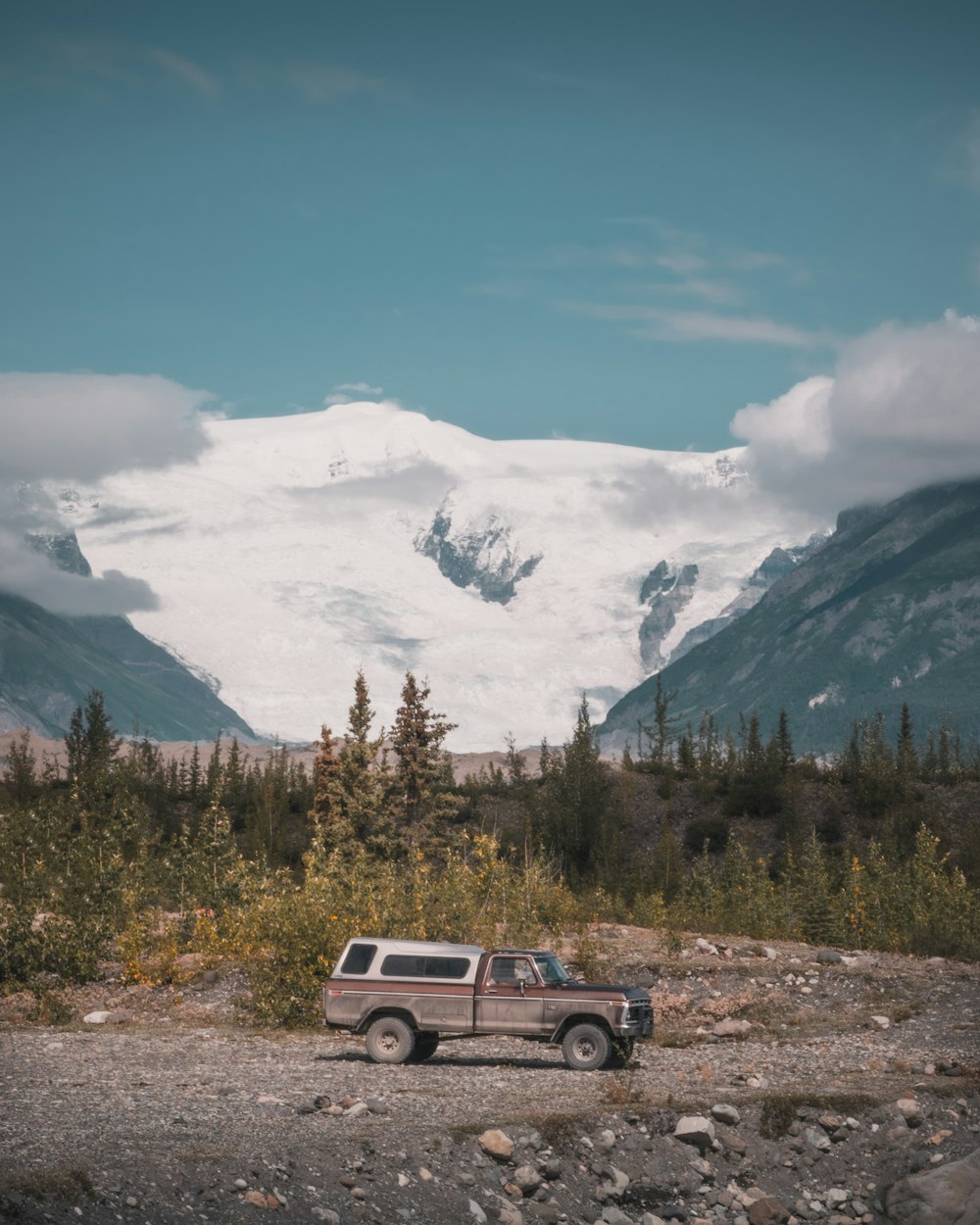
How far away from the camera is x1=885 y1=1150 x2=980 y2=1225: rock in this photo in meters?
20.9

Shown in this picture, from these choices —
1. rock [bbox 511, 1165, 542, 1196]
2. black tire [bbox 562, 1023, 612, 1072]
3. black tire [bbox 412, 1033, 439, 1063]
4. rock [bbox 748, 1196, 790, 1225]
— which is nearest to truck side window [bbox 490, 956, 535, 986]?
black tire [bbox 562, 1023, 612, 1072]

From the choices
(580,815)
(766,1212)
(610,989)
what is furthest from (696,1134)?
(580,815)

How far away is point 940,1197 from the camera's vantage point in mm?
21188

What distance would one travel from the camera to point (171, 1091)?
80.0 feet

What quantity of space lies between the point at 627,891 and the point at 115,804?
1346 inches

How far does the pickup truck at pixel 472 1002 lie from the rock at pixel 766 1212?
566 centimetres

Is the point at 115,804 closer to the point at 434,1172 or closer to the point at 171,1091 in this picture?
the point at 171,1091

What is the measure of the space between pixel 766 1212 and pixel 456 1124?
506cm

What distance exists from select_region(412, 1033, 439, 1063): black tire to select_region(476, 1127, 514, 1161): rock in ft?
21.5

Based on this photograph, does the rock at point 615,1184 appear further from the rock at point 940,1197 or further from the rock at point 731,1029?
the rock at point 731,1029

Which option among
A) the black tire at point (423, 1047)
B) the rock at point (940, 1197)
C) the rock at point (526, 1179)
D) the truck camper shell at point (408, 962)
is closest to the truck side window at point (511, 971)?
the truck camper shell at point (408, 962)

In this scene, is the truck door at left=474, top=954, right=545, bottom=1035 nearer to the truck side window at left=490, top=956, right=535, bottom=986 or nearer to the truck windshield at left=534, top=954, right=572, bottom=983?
the truck side window at left=490, top=956, right=535, bottom=986

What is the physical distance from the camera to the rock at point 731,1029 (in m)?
33.1

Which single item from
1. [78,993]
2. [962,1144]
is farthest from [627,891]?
[962,1144]
